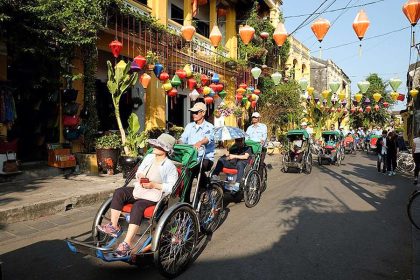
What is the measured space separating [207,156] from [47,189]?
12.6ft

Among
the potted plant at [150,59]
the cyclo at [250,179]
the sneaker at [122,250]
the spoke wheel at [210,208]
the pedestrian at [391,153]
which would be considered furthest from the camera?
the pedestrian at [391,153]

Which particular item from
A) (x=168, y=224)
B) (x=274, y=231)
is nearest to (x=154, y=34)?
(x=274, y=231)

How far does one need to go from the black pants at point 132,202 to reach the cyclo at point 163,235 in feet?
0.21

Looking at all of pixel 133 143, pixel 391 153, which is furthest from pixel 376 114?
pixel 133 143

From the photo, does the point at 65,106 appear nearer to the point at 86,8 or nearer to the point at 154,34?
the point at 86,8

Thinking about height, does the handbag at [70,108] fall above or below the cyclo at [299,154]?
above

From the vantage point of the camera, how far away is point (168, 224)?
3785mm

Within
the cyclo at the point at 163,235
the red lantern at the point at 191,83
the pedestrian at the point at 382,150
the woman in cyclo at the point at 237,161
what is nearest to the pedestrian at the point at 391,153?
the pedestrian at the point at 382,150

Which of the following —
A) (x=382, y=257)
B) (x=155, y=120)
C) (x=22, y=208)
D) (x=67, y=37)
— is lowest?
(x=382, y=257)

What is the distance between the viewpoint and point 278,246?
483 centimetres

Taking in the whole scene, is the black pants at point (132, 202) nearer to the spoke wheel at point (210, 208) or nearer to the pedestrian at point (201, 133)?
the spoke wheel at point (210, 208)

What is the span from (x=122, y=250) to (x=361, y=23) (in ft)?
22.9

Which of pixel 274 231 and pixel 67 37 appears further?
pixel 67 37

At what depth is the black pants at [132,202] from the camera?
12.4ft
